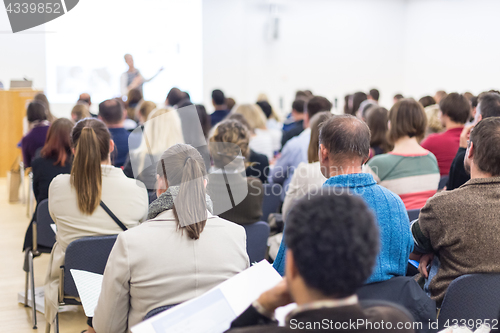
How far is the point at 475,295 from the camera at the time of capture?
157 cm

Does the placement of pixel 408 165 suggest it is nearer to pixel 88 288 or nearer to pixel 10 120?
pixel 88 288

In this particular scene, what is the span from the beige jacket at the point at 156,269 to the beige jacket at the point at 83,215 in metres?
0.80

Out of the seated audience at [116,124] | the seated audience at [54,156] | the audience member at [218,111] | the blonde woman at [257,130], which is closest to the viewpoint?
the seated audience at [54,156]

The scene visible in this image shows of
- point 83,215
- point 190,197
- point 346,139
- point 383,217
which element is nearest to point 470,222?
point 383,217

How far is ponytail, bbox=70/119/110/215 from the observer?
2.15 meters

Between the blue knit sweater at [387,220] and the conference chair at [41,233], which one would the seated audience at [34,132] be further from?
the blue knit sweater at [387,220]

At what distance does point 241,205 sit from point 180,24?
283 inches

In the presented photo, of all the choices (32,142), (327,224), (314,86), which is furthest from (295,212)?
(314,86)

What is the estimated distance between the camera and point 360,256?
2.49ft

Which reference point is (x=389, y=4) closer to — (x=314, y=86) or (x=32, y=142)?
(x=314, y=86)

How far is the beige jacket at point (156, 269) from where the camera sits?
1421 millimetres

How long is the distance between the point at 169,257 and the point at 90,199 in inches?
36.3

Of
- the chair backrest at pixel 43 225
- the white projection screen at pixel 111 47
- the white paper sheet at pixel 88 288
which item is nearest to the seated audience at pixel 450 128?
the white paper sheet at pixel 88 288

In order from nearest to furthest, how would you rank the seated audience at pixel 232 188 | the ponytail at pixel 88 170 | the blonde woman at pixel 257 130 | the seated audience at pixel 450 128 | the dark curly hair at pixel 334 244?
the dark curly hair at pixel 334 244
the ponytail at pixel 88 170
the seated audience at pixel 232 188
the seated audience at pixel 450 128
the blonde woman at pixel 257 130
